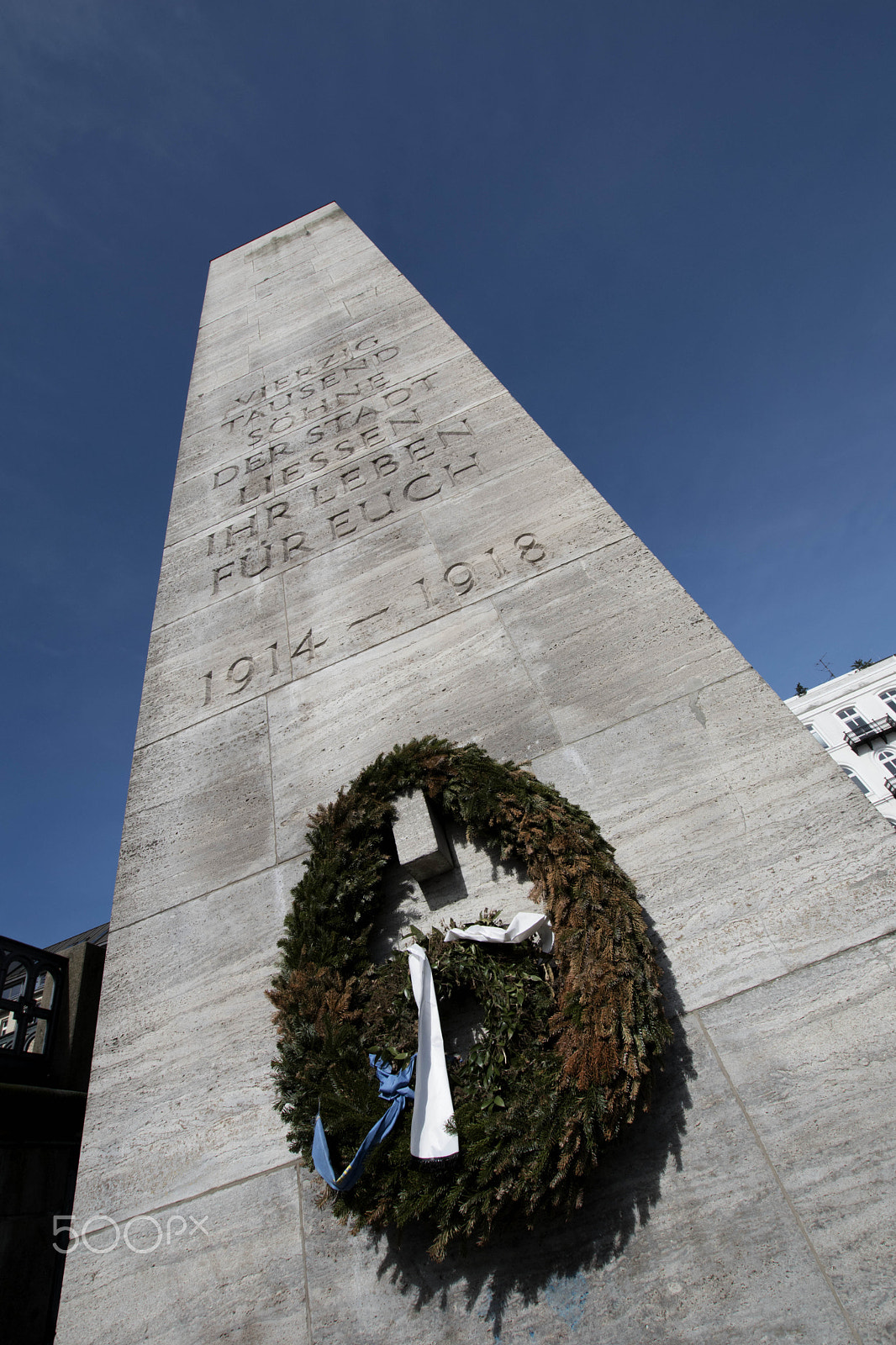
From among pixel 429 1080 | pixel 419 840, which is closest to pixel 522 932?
pixel 429 1080

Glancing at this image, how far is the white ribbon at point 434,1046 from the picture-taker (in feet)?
9.98

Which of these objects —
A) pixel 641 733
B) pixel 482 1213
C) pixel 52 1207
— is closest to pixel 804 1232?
pixel 482 1213

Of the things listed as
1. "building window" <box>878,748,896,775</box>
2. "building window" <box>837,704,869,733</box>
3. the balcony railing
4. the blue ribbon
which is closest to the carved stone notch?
the blue ribbon

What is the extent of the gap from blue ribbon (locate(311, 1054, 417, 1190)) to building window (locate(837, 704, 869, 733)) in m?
44.9

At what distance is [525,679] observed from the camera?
5062 mm

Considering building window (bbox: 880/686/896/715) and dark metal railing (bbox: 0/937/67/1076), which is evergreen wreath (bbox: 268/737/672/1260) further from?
building window (bbox: 880/686/896/715)

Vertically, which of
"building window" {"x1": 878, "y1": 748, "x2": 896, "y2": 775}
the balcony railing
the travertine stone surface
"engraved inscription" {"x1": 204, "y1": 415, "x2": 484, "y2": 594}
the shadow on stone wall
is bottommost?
the shadow on stone wall

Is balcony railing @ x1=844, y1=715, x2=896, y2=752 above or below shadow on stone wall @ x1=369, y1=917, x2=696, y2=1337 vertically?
above

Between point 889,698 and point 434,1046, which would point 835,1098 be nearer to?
point 434,1046

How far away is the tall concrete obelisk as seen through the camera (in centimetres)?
299

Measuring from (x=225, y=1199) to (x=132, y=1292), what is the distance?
1.86 feet

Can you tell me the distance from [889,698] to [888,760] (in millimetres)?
3818

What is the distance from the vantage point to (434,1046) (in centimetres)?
339

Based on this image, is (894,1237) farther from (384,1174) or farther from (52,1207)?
(52,1207)
